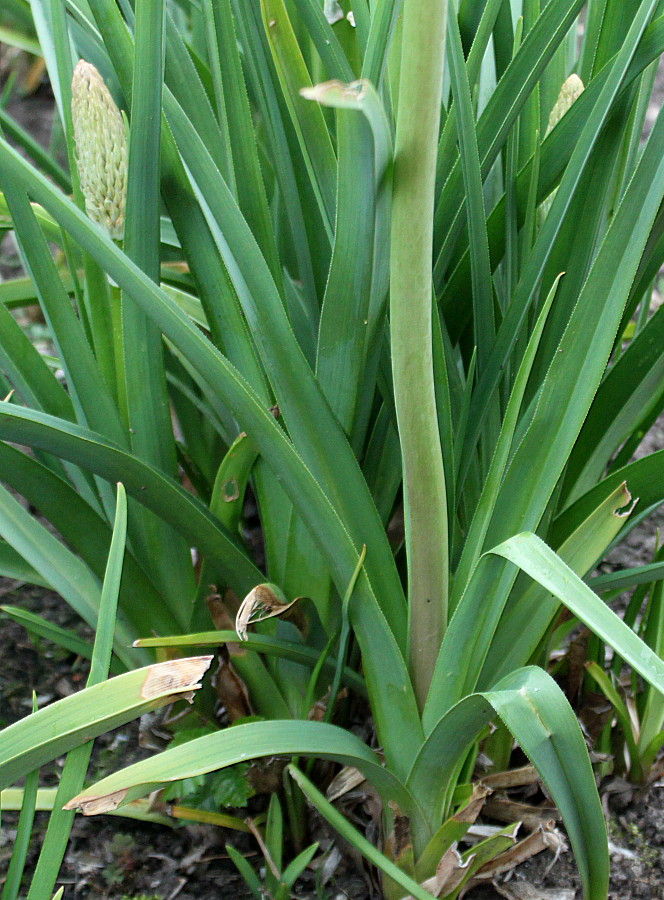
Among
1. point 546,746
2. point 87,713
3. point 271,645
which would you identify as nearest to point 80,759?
point 87,713

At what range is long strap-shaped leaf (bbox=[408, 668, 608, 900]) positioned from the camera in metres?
0.56

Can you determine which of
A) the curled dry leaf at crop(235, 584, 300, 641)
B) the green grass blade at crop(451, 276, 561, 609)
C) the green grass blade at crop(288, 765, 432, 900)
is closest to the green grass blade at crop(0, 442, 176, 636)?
the curled dry leaf at crop(235, 584, 300, 641)

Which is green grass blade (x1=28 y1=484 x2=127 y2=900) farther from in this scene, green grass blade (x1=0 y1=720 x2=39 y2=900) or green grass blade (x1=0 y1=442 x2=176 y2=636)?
green grass blade (x1=0 y1=442 x2=176 y2=636)

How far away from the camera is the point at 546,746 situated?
569 mm

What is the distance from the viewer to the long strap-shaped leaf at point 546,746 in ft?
1.84

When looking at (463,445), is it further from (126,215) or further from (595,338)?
(126,215)

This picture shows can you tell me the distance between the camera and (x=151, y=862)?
0.91m

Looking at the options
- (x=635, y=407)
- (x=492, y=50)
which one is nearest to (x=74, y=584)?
(x=635, y=407)

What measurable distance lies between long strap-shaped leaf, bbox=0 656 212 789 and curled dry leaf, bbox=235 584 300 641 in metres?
0.11

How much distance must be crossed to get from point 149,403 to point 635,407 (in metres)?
0.54

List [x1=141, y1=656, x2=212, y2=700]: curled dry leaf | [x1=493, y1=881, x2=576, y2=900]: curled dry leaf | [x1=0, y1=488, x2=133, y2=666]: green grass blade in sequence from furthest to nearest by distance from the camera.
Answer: [x1=493, y1=881, x2=576, y2=900]: curled dry leaf < [x1=0, y1=488, x2=133, y2=666]: green grass blade < [x1=141, y1=656, x2=212, y2=700]: curled dry leaf

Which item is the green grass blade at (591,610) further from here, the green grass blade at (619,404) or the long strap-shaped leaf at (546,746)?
the green grass blade at (619,404)

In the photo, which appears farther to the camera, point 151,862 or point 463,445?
point 151,862

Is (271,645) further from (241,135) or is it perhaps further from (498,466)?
(241,135)
